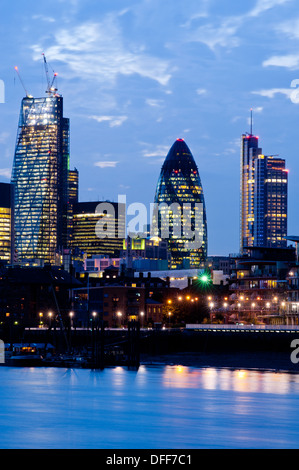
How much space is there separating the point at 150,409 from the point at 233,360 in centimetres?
4508

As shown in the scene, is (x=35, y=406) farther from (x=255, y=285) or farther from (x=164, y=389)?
(x=255, y=285)

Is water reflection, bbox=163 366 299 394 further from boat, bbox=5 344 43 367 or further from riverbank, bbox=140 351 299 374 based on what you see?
boat, bbox=5 344 43 367

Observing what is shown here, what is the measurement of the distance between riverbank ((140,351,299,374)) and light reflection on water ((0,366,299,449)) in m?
4.78

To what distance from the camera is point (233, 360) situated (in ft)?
422

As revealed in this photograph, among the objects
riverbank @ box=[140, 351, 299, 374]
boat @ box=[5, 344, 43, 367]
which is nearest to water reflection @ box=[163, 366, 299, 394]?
riverbank @ box=[140, 351, 299, 374]

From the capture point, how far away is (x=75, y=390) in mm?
100938

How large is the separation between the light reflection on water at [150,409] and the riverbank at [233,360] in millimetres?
4782

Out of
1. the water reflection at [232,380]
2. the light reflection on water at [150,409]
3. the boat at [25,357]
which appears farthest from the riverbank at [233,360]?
the boat at [25,357]

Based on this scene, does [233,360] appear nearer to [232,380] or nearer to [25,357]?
[232,380]

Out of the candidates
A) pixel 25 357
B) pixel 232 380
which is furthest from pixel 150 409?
pixel 25 357

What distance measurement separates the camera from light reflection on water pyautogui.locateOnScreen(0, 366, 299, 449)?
68.6 m

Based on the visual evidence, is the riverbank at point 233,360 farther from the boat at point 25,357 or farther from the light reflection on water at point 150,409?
the boat at point 25,357
